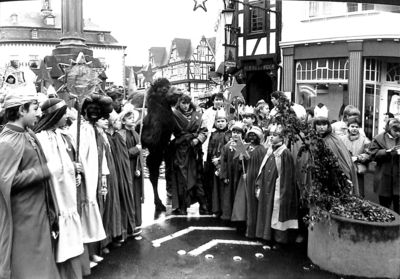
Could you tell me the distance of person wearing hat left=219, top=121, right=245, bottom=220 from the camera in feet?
23.2

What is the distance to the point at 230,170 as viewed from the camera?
7211 mm

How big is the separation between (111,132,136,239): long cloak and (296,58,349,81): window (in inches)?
440

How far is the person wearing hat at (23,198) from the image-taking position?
3680 mm

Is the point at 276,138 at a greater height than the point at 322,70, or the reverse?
the point at 322,70

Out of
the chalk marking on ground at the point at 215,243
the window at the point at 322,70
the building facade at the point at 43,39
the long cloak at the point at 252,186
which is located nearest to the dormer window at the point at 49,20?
the building facade at the point at 43,39

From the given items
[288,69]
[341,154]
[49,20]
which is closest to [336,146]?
[341,154]

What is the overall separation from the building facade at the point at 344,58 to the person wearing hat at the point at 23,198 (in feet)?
41.2

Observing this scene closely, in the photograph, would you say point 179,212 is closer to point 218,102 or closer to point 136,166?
point 136,166

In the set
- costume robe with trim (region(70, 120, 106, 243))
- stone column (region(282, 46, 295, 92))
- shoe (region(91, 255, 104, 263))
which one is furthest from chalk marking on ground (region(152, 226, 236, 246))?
stone column (region(282, 46, 295, 92))

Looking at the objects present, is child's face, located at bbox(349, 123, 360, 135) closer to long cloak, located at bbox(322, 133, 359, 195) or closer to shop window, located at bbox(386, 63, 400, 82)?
long cloak, located at bbox(322, 133, 359, 195)

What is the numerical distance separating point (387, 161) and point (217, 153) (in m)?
2.63

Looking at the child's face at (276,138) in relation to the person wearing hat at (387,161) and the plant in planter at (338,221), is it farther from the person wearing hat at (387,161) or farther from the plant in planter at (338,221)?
the person wearing hat at (387,161)

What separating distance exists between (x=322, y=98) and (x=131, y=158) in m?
11.3

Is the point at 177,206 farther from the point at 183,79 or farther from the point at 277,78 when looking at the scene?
the point at 183,79
